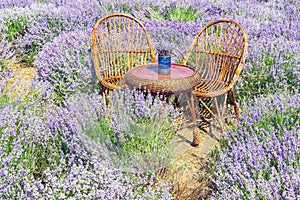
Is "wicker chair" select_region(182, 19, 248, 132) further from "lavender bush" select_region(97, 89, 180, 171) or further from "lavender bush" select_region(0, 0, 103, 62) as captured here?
"lavender bush" select_region(0, 0, 103, 62)

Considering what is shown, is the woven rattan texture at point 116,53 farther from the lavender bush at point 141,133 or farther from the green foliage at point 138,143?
the green foliage at point 138,143

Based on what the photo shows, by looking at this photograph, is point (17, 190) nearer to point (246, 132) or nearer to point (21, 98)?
point (21, 98)

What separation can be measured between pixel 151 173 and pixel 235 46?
1.84m

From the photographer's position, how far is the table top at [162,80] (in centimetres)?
291

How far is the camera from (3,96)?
9.96 ft

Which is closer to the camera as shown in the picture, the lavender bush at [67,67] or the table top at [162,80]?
the table top at [162,80]

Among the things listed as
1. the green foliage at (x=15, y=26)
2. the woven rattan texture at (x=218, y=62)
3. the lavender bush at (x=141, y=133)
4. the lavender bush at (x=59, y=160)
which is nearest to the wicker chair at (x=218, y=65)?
the woven rattan texture at (x=218, y=62)

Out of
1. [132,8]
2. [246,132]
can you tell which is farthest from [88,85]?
[132,8]

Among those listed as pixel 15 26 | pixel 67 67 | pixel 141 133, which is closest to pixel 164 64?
pixel 141 133

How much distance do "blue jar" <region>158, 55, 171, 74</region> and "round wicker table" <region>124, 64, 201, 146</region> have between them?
4cm

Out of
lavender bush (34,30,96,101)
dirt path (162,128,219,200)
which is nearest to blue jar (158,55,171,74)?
dirt path (162,128,219,200)

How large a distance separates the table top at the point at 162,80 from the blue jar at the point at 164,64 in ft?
0.13

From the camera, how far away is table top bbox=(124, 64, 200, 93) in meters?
2.91

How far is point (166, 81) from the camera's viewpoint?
2910 mm
